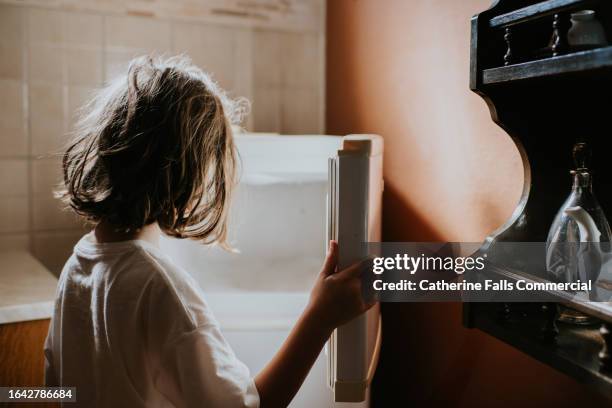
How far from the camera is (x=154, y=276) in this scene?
75 centimetres

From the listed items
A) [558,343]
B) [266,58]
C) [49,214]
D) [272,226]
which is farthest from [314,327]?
[266,58]

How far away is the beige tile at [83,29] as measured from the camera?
1.65 m

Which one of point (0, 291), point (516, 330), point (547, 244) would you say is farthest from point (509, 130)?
point (0, 291)

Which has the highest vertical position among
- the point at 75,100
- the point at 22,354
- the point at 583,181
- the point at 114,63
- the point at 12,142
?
the point at 114,63

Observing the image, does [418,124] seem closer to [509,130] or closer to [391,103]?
[391,103]

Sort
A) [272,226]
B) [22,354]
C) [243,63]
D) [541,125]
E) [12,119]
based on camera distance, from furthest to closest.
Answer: [243,63]
[12,119]
[272,226]
[22,354]
[541,125]

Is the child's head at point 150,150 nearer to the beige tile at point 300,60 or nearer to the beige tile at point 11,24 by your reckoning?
the beige tile at point 11,24

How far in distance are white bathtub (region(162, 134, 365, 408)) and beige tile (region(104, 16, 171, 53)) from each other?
1.70 feet

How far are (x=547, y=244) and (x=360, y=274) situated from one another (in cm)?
26

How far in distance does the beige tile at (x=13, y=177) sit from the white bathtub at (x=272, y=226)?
22.0 inches

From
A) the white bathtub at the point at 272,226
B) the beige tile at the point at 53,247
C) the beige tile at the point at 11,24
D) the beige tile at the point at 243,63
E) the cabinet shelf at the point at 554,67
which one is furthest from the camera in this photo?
the beige tile at the point at 243,63

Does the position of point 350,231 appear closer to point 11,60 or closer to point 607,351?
point 607,351

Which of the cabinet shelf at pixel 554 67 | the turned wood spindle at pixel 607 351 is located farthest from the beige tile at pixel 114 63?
the turned wood spindle at pixel 607 351

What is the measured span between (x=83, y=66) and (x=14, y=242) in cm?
55
